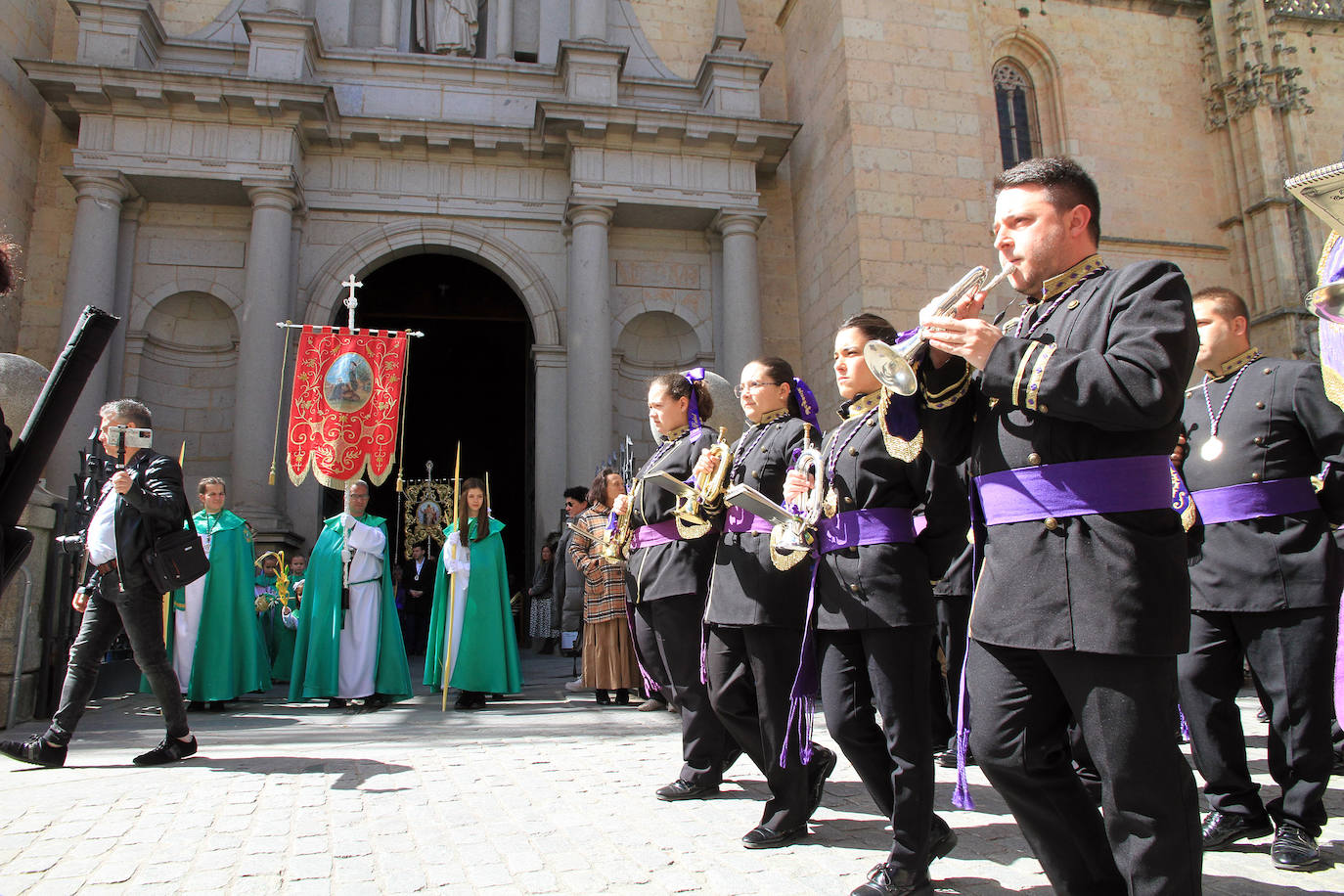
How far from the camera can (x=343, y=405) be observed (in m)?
9.95

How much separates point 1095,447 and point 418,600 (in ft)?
Result: 47.4

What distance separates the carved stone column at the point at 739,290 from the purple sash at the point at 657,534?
29.6 feet

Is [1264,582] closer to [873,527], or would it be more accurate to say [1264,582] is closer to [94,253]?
[873,527]

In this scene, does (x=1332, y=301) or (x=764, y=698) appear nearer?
(x=1332, y=301)

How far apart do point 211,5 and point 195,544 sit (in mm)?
12428

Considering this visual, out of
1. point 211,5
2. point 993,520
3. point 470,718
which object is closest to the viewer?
point 993,520

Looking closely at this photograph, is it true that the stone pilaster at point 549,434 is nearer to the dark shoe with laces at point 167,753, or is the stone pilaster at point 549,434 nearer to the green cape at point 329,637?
the green cape at point 329,637

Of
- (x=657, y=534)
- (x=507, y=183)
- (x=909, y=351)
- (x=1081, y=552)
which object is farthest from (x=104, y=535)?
(x=507, y=183)

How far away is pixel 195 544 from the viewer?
18.0 feet

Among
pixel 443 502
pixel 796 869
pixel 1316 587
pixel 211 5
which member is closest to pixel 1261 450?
pixel 1316 587

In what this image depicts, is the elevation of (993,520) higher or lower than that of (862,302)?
lower

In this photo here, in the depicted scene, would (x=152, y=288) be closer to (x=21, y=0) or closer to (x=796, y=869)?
(x=21, y=0)

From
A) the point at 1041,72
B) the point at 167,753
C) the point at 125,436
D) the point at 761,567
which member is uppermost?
the point at 1041,72

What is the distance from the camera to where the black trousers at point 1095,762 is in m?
2.00
